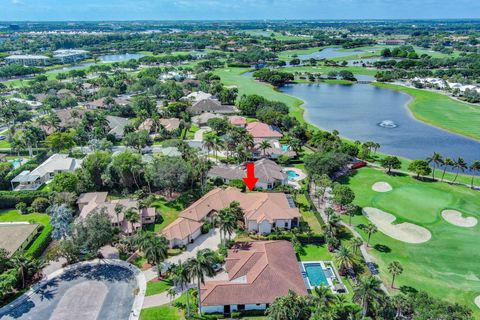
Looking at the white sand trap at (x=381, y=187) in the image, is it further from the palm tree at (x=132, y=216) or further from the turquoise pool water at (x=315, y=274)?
the palm tree at (x=132, y=216)

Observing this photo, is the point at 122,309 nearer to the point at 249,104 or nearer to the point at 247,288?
the point at 247,288

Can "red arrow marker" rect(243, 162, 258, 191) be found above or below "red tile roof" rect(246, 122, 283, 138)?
below

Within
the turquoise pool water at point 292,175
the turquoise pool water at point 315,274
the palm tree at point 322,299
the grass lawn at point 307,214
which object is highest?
the palm tree at point 322,299

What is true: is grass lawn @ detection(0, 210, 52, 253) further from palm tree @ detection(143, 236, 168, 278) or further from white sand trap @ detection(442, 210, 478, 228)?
white sand trap @ detection(442, 210, 478, 228)

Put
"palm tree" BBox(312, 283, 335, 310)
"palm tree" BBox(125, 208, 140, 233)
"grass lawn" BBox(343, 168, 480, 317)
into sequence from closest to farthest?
"palm tree" BBox(312, 283, 335, 310), "grass lawn" BBox(343, 168, 480, 317), "palm tree" BBox(125, 208, 140, 233)

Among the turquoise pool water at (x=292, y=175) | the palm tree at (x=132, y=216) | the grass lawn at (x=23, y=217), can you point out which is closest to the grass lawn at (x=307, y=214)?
the turquoise pool water at (x=292, y=175)

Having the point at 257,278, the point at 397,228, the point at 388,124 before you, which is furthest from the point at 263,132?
the point at 257,278

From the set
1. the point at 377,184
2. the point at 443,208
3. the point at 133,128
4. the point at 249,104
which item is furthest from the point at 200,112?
the point at 443,208

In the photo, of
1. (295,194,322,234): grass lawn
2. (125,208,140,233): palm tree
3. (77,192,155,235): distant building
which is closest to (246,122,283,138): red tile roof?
(295,194,322,234): grass lawn
